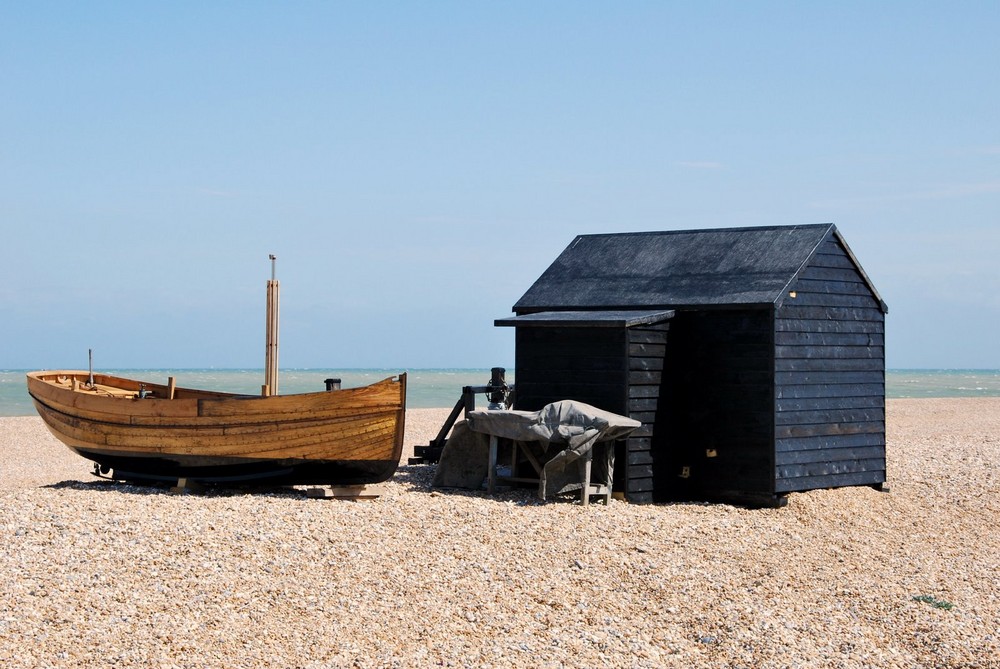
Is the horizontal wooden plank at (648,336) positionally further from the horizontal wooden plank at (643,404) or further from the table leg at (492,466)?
the table leg at (492,466)

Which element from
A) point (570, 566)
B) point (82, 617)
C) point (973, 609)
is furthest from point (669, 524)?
point (82, 617)

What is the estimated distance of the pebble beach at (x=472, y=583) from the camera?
9.05m

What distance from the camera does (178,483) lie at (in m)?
14.9

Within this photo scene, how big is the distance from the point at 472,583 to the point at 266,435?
15.9 feet

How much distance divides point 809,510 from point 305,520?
7.24 metres

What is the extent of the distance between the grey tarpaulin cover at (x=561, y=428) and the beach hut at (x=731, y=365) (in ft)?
2.38

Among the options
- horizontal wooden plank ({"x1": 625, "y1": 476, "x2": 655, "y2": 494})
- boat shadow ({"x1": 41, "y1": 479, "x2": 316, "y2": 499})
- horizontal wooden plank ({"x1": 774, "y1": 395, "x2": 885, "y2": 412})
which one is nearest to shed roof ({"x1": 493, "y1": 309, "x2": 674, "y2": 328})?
horizontal wooden plank ({"x1": 774, "y1": 395, "x2": 885, "y2": 412})

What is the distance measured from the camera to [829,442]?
1711cm

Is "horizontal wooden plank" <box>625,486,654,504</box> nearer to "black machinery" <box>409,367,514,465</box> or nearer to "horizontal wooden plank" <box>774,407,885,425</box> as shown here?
"horizontal wooden plank" <box>774,407,885,425</box>

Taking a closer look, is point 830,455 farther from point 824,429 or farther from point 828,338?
point 828,338

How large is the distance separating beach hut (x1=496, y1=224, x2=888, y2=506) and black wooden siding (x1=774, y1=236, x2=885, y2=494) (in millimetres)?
25

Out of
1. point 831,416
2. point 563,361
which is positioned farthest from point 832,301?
point 563,361

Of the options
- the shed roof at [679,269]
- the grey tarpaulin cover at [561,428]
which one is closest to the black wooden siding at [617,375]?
the grey tarpaulin cover at [561,428]

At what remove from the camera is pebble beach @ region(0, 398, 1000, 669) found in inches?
356
